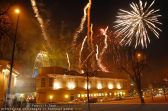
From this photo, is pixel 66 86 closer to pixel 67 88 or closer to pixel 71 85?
pixel 67 88

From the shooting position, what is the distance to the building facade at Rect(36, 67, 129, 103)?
61.2 metres

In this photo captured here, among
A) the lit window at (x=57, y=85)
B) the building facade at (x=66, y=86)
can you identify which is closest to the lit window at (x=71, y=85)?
the building facade at (x=66, y=86)

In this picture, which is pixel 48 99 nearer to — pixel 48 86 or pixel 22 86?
pixel 48 86

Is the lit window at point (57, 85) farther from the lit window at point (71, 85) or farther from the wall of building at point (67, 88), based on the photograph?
the lit window at point (71, 85)

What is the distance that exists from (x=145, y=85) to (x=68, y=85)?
65887 mm

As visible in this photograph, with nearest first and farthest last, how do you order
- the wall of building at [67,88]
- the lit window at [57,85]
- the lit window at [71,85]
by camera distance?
the wall of building at [67,88], the lit window at [57,85], the lit window at [71,85]

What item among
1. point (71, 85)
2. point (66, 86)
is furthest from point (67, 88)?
point (71, 85)

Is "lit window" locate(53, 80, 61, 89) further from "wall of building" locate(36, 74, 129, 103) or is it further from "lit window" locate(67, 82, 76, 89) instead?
"lit window" locate(67, 82, 76, 89)

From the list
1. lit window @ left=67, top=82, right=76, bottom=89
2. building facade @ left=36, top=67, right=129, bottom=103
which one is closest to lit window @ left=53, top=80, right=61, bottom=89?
building facade @ left=36, top=67, right=129, bottom=103

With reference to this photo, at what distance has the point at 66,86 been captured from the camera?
65875 mm

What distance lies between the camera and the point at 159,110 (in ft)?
55.9

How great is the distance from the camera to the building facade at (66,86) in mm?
61188

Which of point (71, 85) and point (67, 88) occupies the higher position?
point (71, 85)

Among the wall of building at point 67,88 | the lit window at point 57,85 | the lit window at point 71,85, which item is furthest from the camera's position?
the lit window at point 71,85
